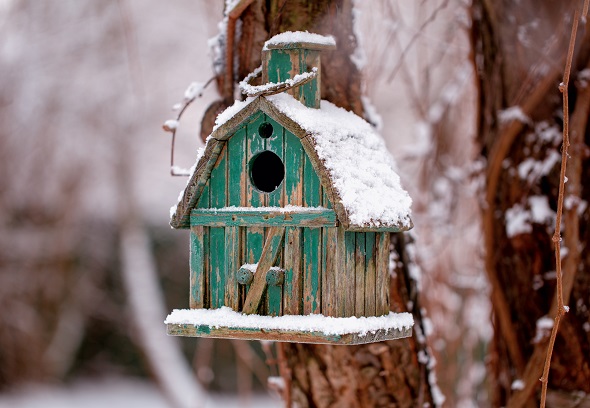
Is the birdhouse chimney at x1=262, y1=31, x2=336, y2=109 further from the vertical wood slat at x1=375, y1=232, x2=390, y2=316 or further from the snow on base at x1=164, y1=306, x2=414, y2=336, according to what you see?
the snow on base at x1=164, y1=306, x2=414, y2=336

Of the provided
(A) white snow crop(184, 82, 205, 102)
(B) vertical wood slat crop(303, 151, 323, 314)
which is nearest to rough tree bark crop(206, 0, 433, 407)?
(A) white snow crop(184, 82, 205, 102)

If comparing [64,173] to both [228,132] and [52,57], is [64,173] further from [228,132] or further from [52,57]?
[228,132]

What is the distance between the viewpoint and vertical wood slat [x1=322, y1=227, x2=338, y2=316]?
6.98ft

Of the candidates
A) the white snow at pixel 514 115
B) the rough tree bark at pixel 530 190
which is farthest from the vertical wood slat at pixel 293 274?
the white snow at pixel 514 115

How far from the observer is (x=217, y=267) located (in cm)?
235

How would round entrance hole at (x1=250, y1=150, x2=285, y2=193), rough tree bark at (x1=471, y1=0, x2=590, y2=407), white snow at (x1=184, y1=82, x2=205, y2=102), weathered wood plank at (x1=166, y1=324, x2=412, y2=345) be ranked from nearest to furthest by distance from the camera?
weathered wood plank at (x1=166, y1=324, x2=412, y2=345) < round entrance hole at (x1=250, y1=150, x2=285, y2=193) < white snow at (x1=184, y1=82, x2=205, y2=102) < rough tree bark at (x1=471, y1=0, x2=590, y2=407)

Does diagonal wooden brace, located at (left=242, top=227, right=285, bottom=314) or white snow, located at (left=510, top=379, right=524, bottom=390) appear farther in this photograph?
white snow, located at (left=510, top=379, right=524, bottom=390)

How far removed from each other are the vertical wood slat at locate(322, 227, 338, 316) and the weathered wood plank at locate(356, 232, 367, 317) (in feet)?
0.32

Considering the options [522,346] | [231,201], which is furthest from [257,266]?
[522,346]

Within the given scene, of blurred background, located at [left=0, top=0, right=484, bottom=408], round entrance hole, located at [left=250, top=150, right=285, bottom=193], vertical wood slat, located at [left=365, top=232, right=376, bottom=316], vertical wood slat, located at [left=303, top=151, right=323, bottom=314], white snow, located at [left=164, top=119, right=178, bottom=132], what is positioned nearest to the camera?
vertical wood slat, located at [left=303, top=151, right=323, bottom=314]

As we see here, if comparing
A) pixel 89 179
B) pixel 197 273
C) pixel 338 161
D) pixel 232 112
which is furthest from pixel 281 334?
pixel 89 179

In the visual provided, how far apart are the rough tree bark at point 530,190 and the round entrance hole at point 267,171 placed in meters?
1.06

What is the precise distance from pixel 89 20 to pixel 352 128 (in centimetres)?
839

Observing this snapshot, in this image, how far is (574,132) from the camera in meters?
2.95
